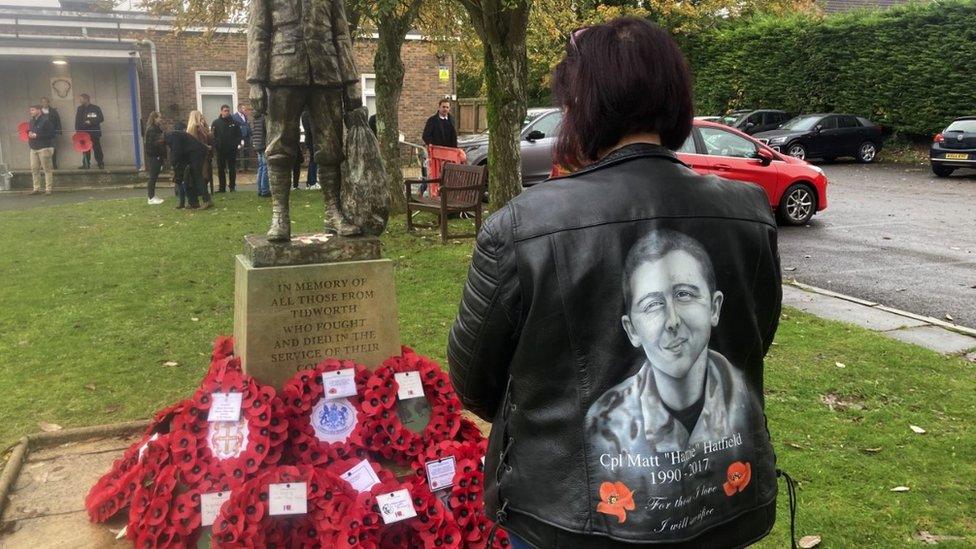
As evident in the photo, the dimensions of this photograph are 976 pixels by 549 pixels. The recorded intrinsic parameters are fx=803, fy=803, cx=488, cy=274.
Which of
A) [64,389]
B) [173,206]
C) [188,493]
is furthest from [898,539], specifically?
[173,206]

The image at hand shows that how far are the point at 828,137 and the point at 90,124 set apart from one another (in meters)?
21.6

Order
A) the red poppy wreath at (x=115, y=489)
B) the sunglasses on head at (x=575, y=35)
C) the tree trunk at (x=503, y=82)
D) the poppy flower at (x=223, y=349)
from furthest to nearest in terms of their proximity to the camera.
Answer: the tree trunk at (x=503, y=82)
the poppy flower at (x=223, y=349)
the red poppy wreath at (x=115, y=489)
the sunglasses on head at (x=575, y=35)

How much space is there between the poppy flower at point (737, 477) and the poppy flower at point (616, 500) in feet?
0.77

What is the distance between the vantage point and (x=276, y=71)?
4.09 metres

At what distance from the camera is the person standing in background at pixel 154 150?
1596cm

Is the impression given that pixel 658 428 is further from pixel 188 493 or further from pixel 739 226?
pixel 188 493

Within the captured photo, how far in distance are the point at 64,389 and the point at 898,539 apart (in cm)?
519

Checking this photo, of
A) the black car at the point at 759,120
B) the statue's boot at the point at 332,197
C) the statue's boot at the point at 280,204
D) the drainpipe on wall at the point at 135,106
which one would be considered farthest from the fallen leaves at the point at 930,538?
the black car at the point at 759,120

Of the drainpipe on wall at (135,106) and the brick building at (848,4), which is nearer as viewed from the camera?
the drainpipe on wall at (135,106)

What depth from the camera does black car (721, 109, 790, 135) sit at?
89.9 ft

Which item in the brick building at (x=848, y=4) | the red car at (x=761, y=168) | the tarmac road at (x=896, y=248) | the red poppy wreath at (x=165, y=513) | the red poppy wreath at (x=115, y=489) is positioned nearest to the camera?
the red poppy wreath at (x=165, y=513)

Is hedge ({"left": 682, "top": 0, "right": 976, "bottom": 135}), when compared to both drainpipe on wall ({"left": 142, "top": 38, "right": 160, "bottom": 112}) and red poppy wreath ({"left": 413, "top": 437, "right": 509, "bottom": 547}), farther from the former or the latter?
red poppy wreath ({"left": 413, "top": 437, "right": 509, "bottom": 547})

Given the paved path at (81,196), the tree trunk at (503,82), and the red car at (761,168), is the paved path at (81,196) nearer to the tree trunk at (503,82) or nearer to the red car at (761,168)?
the tree trunk at (503,82)

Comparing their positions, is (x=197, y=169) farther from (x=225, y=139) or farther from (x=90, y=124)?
(x=90, y=124)
